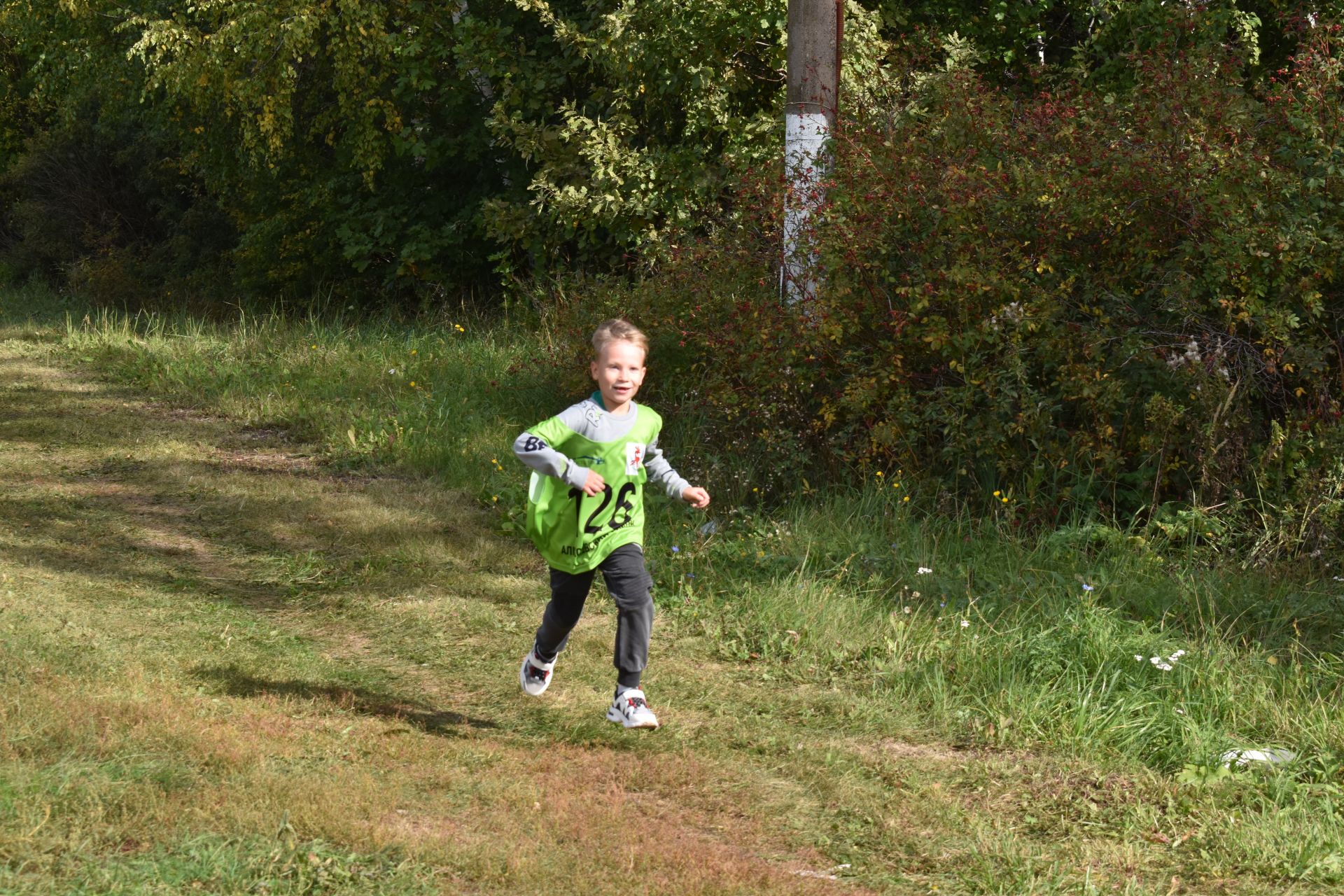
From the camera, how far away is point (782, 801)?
4.81m

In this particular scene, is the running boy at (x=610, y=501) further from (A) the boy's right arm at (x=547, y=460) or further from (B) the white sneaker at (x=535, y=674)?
(B) the white sneaker at (x=535, y=674)

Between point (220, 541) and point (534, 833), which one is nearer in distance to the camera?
point (534, 833)

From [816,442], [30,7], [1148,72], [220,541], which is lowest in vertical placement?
[220,541]

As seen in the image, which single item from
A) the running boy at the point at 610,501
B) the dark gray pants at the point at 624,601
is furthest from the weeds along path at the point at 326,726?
the running boy at the point at 610,501

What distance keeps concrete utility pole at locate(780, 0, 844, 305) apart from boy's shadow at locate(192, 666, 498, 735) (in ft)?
14.9

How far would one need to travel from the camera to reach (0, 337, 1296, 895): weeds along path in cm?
412

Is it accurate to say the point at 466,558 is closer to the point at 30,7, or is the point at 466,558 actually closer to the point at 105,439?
the point at 105,439

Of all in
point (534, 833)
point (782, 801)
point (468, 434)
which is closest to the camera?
point (534, 833)

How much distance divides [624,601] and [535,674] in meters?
0.60

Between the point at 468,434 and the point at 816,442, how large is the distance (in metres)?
2.98

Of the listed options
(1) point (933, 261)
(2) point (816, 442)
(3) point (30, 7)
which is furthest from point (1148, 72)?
(3) point (30, 7)

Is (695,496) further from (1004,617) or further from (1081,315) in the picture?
(1081,315)

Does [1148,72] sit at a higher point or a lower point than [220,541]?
higher

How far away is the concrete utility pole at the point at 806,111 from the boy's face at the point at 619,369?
423 centimetres
